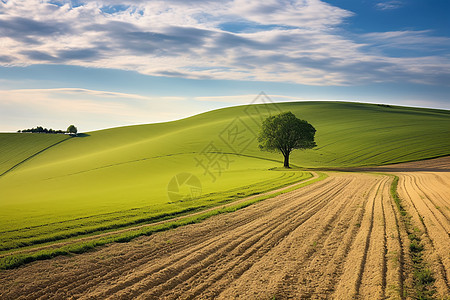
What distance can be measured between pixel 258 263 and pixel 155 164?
1822 inches

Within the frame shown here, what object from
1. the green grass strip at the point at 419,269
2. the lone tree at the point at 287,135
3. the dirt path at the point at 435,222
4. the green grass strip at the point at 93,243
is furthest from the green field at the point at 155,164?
the green grass strip at the point at 419,269

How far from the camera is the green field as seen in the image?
52.5ft

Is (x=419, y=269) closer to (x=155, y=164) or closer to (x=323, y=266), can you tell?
(x=323, y=266)

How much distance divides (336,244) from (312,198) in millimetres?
8512

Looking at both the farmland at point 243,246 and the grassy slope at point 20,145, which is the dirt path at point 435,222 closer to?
the farmland at point 243,246

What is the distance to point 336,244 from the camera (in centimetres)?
1039

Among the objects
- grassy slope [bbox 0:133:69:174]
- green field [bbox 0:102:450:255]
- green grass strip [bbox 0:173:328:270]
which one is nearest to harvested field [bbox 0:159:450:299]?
green grass strip [bbox 0:173:328:270]

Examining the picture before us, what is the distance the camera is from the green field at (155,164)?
52.5 feet

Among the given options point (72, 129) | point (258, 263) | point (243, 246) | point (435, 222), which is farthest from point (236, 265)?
point (72, 129)

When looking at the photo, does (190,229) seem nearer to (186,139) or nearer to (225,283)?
(225,283)

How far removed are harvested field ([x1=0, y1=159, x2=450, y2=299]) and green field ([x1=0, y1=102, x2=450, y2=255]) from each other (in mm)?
3863

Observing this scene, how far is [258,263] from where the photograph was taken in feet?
29.3

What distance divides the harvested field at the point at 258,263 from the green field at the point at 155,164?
386 cm

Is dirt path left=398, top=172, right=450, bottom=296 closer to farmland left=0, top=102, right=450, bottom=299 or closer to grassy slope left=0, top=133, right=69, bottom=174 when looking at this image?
farmland left=0, top=102, right=450, bottom=299
